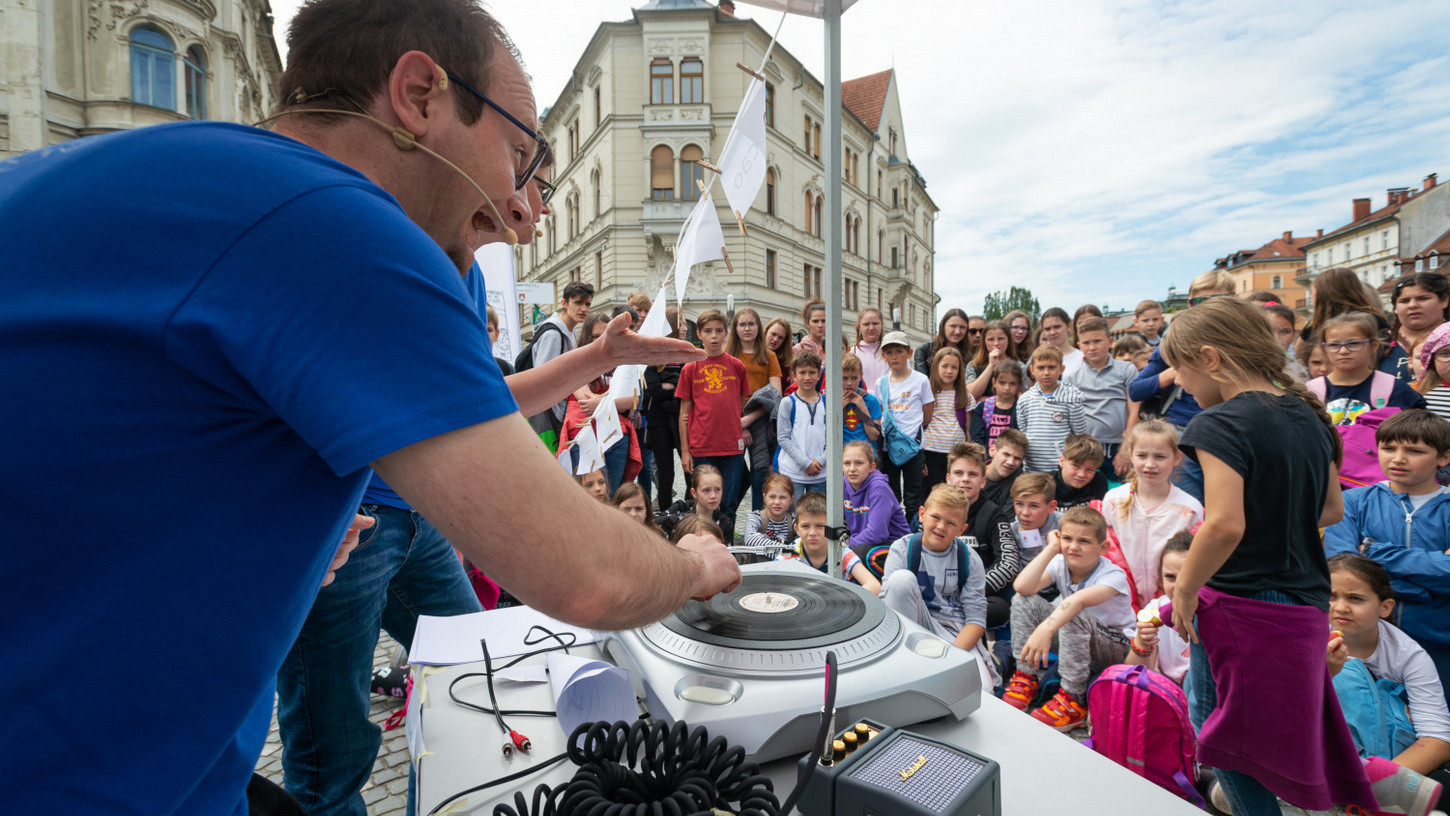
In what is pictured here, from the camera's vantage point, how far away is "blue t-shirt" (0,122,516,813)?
0.57 m

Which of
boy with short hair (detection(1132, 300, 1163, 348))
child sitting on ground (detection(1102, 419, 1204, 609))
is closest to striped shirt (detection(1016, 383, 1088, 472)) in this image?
boy with short hair (detection(1132, 300, 1163, 348))

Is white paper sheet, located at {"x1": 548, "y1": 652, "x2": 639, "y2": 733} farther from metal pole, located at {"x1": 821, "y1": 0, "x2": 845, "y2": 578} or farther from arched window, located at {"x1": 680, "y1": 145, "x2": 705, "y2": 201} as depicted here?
arched window, located at {"x1": 680, "y1": 145, "x2": 705, "y2": 201}

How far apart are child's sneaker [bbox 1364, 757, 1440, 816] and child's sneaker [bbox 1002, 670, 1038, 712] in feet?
3.66

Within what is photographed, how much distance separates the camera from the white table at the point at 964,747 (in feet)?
3.09

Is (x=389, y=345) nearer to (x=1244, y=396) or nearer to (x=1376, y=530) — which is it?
(x=1244, y=396)

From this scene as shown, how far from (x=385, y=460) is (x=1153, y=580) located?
3739mm

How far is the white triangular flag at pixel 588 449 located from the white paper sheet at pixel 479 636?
266 centimetres

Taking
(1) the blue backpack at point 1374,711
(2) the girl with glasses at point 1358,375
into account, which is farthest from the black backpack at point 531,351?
(2) the girl with glasses at point 1358,375

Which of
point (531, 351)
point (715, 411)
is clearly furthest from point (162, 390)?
point (715, 411)

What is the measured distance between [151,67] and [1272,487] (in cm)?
2626

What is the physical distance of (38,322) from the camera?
0.57 meters

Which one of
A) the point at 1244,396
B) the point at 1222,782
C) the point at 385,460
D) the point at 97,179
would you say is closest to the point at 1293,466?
the point at 1244,396

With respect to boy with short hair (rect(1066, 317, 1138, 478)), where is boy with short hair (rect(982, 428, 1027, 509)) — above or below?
below

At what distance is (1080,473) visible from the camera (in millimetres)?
4352
